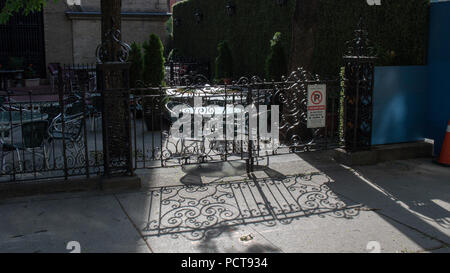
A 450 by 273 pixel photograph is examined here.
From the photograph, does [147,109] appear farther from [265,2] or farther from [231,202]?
[265,2]

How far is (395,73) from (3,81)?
15.2 meters

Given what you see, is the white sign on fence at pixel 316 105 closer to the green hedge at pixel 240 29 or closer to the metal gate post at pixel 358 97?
the metal gate post at pixel 358 97

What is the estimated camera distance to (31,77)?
1888 cm

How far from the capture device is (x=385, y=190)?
21.8 ft

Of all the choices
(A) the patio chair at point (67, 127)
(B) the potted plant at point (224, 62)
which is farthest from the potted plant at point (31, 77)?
(A) the patio chair at point (67, 127)

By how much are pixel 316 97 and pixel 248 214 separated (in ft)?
9.88

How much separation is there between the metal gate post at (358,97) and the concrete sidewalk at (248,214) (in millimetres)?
614

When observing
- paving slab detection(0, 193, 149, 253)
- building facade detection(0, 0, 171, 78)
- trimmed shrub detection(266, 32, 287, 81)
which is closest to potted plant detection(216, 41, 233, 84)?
building facade detection(0, 0, 171, 78)

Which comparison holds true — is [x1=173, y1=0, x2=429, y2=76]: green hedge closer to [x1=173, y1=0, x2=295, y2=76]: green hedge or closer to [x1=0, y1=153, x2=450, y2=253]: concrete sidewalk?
[x1=173, y1=0, x2=295, y2=76]: green hedge

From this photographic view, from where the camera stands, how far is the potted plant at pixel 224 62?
1877 cm

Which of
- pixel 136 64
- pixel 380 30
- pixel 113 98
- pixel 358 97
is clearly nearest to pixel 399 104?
pixel 358 97

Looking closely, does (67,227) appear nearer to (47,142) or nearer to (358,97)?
(47,142)

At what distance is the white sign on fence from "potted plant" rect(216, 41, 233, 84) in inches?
432
